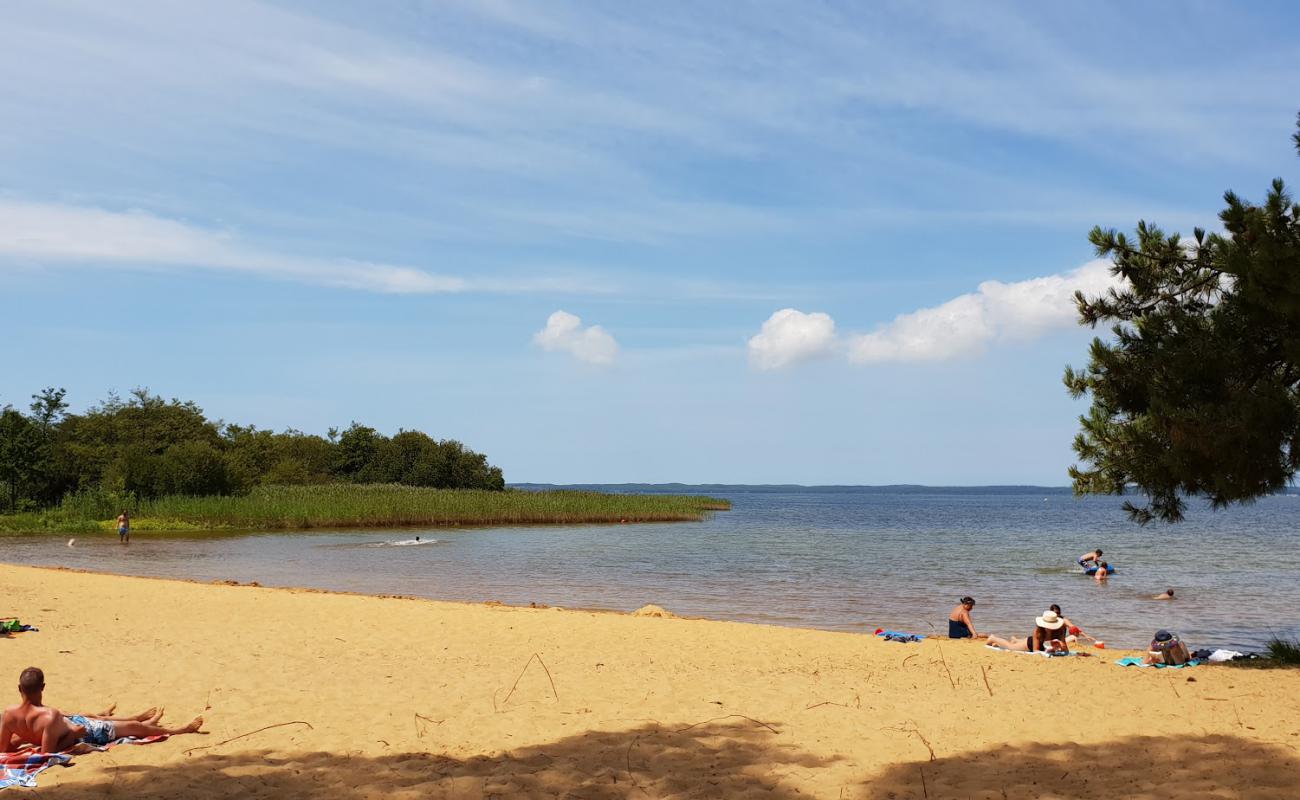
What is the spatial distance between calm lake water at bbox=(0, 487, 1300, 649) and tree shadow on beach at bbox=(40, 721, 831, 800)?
10.4m

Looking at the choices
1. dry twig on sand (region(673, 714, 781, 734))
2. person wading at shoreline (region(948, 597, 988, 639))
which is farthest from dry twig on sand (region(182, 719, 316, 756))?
person wading at shoreline (region(948, 597, 988, 639))

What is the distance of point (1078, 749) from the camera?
7711 mm

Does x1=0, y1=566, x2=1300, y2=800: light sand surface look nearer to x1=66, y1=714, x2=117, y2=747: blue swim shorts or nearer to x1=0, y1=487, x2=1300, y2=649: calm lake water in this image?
x1=66, y1=714, x2=117, y2=747: blue swim shorts

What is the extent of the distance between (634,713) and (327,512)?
41.6 m

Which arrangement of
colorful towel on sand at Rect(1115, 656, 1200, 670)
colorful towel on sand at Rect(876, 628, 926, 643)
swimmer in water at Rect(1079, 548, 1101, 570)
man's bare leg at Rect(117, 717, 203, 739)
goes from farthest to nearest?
swimmer in water at Rect(1079, 548, 1101, 570) < colorful towel on sand at Rect(876, 628, 926, 643) < colorful towel on sand at Rect(1115, 656, 1200, 670) < man's bare leg at Rect(117, 717, 203, 739)

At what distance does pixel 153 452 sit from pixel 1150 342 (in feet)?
211

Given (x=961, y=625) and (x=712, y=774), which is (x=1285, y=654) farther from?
(x=712, y=774)

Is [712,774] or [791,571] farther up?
[712,774]

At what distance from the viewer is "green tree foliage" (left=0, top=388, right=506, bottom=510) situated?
52438 mm

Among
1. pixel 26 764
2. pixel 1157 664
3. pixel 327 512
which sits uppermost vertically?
pixel 327 512

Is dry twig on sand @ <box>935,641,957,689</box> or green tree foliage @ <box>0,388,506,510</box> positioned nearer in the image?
dry twig on sand @ <box>935,641,957,689</box>

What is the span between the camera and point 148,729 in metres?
7.81

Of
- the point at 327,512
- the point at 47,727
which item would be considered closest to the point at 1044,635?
the point at 47,727

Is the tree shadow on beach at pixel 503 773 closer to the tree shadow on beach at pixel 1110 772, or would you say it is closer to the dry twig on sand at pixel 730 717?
the dry twig on sand at pixel 730 717
